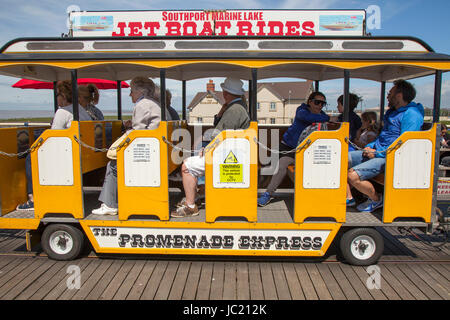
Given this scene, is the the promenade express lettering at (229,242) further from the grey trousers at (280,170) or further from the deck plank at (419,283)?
the deck plank at (419,283)

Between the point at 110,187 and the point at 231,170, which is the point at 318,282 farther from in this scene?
the point at 110,187

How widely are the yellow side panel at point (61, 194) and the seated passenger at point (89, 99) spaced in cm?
97

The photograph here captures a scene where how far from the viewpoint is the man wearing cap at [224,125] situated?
4211mm

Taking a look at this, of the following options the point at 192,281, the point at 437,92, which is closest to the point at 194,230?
the point at 192,281

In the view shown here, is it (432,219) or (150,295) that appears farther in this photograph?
(432,219)

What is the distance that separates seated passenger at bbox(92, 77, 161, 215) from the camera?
4211mm

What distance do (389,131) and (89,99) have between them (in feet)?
13.7

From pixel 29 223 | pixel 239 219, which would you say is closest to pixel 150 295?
pixel 239 219

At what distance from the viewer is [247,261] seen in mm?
4398

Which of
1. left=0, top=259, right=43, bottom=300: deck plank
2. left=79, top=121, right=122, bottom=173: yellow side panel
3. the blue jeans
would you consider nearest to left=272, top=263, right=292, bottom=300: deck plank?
the blue jeans

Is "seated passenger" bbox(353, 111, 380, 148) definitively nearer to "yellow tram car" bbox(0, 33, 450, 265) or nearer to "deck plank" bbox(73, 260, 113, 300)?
"yellow tram car" bbox(0, 33, 450, 265)

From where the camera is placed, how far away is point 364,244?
4211mm
